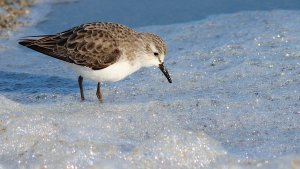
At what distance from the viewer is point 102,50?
25.4 ft

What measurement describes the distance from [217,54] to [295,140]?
10.3 feet

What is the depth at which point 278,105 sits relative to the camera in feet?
24.3

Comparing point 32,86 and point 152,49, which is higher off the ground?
point 152,49

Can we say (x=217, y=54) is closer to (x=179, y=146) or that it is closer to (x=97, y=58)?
(x=97, y=58)

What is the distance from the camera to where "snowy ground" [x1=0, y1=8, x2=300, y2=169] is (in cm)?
598

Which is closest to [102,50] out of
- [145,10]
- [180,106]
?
[180,106]

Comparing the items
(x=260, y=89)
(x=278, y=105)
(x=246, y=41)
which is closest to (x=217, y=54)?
(x=246, y=41)

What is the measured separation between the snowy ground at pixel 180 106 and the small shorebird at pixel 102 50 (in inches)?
16.2

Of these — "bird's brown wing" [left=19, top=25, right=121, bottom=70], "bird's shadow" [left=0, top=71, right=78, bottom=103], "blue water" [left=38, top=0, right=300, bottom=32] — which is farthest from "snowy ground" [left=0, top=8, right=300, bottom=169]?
"bird's brown wing" [left=19, top=25, right=121, bottom=70]

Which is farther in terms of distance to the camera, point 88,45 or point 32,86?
point 32,86

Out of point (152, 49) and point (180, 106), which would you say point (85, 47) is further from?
point (180, 106)

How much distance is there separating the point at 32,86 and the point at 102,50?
1.44m

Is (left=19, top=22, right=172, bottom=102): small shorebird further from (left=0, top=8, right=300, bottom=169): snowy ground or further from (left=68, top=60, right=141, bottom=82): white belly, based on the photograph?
(left=0, top=8, right=300, bottom=169): snowy ground

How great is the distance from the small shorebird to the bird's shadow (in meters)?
0.58
